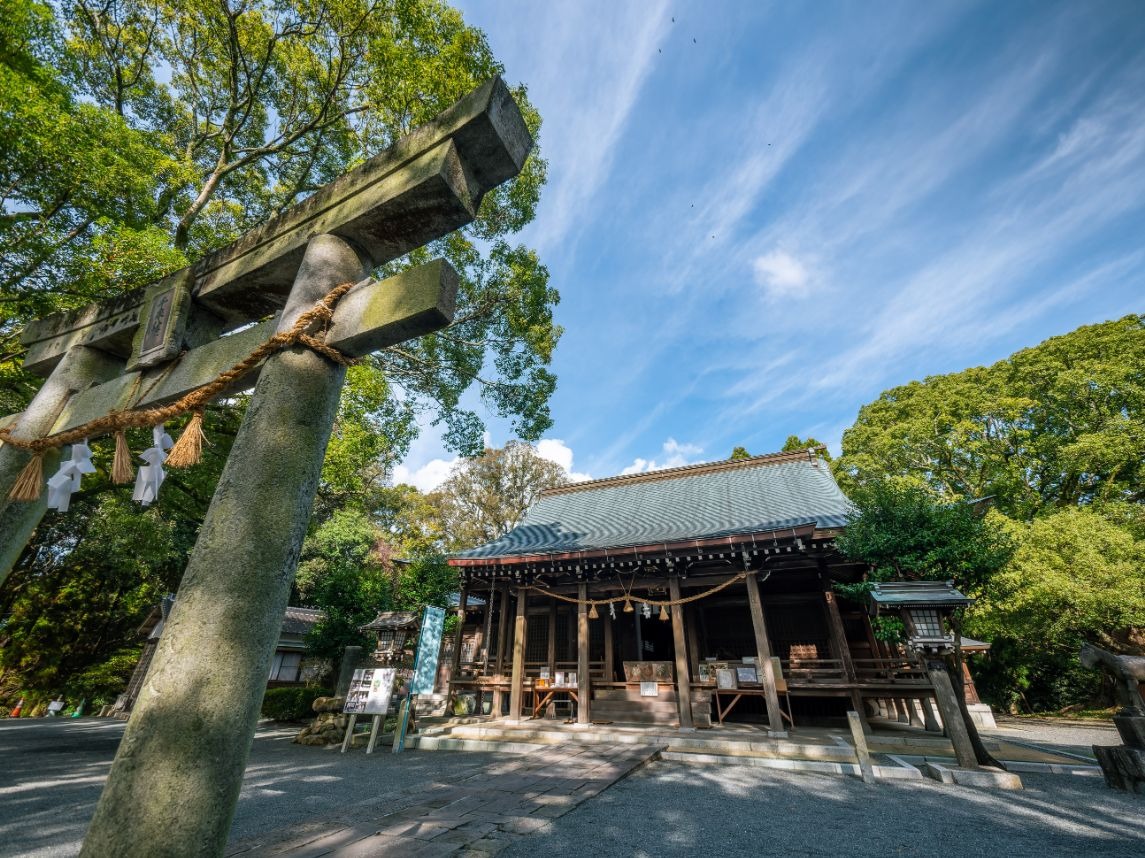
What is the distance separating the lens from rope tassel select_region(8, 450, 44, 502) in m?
3.17

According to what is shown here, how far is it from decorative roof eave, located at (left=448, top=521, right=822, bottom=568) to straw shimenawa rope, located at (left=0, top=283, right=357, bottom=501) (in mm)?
7568

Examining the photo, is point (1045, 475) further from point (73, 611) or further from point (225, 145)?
point (73, 611)

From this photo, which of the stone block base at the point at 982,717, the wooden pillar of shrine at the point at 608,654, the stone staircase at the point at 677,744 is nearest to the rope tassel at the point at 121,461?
the stone staircase at the point at 677,744

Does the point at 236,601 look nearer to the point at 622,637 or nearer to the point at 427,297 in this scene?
the point at 427,297

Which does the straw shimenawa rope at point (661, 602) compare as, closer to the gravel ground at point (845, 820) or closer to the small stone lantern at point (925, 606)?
the small stone lantern at point (925, 606)

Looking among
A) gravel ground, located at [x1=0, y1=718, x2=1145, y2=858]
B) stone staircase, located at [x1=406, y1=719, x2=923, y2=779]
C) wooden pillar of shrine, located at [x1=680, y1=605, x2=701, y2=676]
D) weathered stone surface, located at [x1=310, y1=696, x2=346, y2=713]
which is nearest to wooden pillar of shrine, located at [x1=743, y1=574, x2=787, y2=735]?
stone staircase, located at [x1=406, y1=719, x2=923, y2=779]

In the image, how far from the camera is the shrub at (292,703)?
1359 cm

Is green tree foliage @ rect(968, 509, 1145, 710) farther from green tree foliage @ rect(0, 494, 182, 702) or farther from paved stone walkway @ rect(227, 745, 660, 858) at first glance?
green tree foliage @ rect(0, 494, 182, 702)

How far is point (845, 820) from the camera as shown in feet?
14.3

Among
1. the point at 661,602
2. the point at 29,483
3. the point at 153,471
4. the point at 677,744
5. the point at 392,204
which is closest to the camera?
the point at 392,204

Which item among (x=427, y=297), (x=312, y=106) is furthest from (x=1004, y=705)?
(x=312, y=106)

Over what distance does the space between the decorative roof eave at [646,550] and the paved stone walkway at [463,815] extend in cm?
349

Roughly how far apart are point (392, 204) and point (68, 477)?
281cm

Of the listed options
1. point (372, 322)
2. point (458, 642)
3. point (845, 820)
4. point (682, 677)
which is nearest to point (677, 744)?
point (682, 677)
